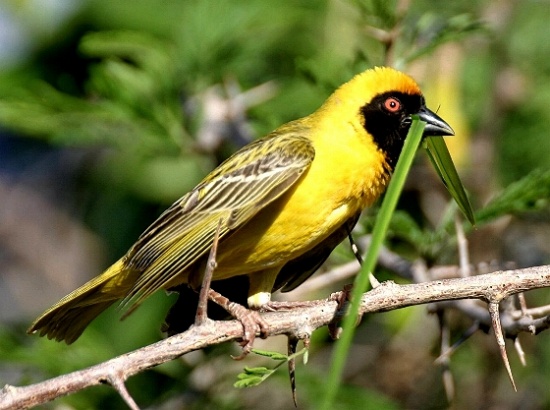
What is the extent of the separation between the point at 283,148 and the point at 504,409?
2.22 meters

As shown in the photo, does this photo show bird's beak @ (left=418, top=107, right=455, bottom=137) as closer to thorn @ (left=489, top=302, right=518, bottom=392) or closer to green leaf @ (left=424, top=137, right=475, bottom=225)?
green leaf @ (left=424, top=137, right=475, bottom=225)

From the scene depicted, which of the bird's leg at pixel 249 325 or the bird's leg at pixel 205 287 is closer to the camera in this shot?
the bird's leg at pixel 205 287

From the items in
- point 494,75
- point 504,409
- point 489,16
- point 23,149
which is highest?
point 489,16

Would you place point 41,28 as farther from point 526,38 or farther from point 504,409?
point 504,409

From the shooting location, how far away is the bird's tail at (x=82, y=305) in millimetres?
4113

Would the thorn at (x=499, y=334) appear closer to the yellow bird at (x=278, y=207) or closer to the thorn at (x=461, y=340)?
the thorn at (x=461, y=340)

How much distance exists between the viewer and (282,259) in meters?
4.13

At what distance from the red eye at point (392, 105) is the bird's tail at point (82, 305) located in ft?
4.07

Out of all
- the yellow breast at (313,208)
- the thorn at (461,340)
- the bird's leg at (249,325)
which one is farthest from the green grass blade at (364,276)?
the yellow breast at (313,208)

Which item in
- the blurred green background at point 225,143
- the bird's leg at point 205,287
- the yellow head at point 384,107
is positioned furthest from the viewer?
the blurred green background at point 225,143

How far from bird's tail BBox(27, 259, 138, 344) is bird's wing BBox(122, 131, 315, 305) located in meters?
0.09

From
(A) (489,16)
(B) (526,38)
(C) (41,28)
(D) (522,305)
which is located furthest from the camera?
(C) (41,28)

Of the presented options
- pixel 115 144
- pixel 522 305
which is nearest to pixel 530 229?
pixel 115 144

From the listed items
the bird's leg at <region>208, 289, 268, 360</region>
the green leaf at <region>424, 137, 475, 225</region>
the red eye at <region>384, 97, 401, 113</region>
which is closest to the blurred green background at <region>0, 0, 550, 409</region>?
the red eye at <region>384, 97, 401, 113</region>
